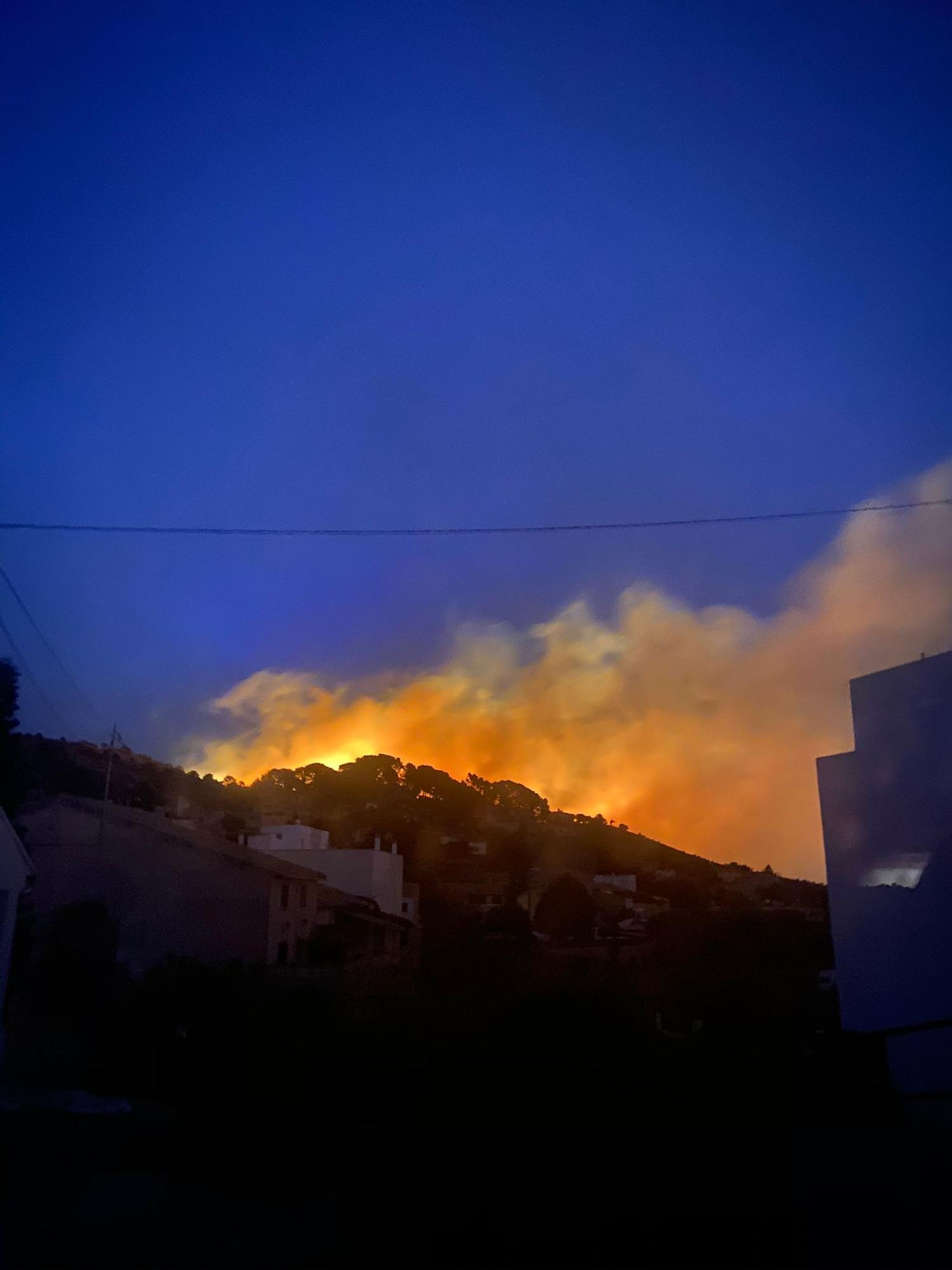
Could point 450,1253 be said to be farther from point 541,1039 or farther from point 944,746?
point 944,746

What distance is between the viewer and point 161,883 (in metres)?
24.9

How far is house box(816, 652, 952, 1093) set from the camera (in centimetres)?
1083

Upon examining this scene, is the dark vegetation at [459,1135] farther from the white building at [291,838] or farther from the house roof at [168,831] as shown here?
the white building at [291,838]

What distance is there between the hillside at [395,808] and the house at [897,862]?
14134 mm

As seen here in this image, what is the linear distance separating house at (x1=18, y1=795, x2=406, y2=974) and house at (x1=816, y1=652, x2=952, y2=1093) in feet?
52.7

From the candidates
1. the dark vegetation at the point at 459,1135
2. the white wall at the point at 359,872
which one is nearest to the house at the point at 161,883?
the white wall at the point at 359,872

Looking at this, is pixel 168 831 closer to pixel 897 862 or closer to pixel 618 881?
pixel 618 881

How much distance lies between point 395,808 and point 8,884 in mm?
27332

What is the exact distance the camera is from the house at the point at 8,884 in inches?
500

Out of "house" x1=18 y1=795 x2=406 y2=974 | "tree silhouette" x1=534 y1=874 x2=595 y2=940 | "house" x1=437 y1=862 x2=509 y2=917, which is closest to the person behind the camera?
"house" x1=18 y1=795 x2=406 y2=974

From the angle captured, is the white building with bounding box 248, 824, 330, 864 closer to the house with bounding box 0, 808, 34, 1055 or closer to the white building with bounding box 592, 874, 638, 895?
the white building with bounding box 592, 874, 638, 895

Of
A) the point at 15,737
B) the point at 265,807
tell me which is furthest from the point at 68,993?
the point at 265,807

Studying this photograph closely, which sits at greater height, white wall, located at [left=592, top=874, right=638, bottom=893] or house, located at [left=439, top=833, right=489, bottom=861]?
house, located at [left=439, top=833, right=489, bottom=861]

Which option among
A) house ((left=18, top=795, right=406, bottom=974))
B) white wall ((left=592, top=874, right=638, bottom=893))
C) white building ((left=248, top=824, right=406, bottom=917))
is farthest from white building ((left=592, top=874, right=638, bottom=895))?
house ((left=18, top=795, right=406, bottom=974))
